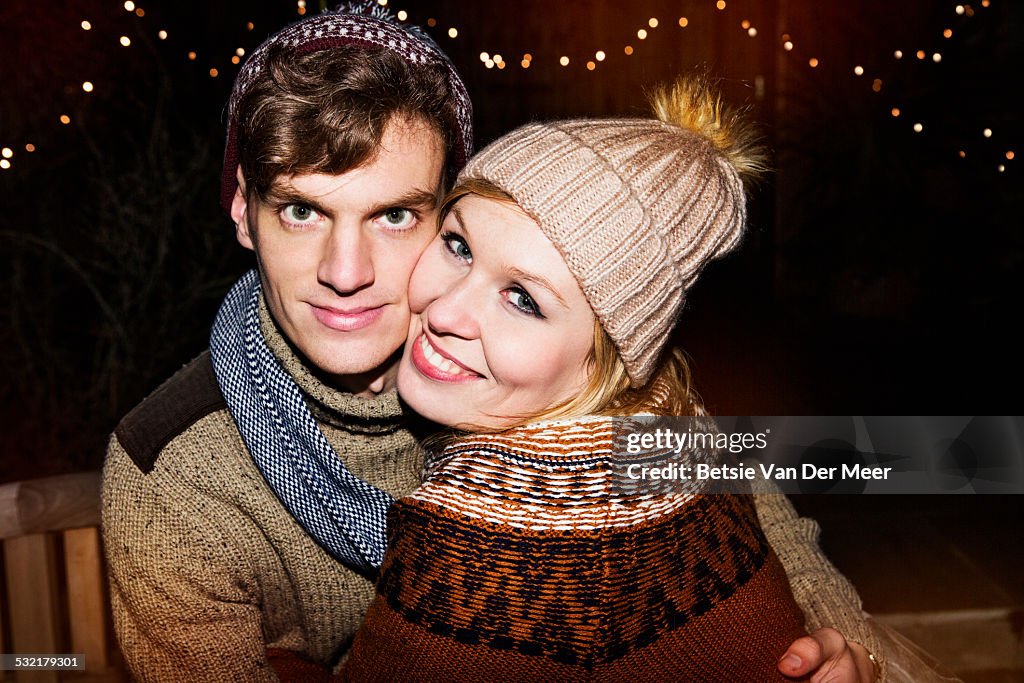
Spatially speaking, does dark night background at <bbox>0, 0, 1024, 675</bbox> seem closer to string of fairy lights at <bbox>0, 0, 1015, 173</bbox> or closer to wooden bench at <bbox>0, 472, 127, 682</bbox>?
string of fairy lights at <bbox>0, 0, 1015, 173</bbox>

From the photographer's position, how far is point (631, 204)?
1702 mm

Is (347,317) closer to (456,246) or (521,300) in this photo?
(456,246)

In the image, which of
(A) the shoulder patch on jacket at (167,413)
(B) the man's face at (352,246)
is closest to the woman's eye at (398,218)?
(B) the man's face at (352,246)

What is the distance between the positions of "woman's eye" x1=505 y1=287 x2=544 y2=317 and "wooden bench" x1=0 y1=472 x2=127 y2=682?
4.63 ft

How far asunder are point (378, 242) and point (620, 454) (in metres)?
0.75

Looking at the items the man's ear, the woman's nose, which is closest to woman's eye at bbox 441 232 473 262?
the woman's nose

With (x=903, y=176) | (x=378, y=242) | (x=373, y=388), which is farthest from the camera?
(x=903, y=176)

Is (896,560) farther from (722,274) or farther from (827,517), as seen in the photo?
(722,274)

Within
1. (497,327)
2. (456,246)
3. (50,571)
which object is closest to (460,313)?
(497,327)

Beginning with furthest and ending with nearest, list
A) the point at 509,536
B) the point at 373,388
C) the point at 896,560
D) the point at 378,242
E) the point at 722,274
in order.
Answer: the point at 722,274, the point at 896,560, the point at 373,388, the point at 378,242, the point at 509,536

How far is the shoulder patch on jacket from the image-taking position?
1.98 meters

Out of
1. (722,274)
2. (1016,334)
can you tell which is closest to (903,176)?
(1016,334)

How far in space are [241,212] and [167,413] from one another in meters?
0.56

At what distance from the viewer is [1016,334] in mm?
3920
